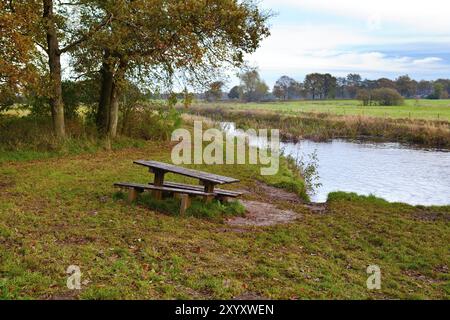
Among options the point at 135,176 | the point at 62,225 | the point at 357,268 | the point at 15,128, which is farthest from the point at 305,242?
the point at 15,128

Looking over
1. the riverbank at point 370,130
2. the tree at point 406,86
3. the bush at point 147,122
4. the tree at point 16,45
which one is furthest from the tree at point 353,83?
the tree at point 16,45

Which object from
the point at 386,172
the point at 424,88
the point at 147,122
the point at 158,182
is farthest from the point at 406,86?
the point at 158,182

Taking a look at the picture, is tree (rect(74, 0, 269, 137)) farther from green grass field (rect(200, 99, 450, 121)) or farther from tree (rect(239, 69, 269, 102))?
tree (rect(239, 69, 269, 102))

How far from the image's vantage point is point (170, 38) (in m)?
16.0

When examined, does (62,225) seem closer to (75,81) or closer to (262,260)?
(262,260)

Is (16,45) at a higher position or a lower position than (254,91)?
lower

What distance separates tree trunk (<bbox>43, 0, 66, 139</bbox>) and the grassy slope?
19.2ft

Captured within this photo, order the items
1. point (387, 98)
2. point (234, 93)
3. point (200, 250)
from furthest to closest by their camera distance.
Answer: point (234, 93) < point (387, 98) < point (200, 250)

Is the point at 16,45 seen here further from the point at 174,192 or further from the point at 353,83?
the point at 353,83

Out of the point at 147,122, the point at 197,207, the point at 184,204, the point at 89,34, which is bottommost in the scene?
the point at 197,207

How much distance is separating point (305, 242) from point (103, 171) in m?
7.52

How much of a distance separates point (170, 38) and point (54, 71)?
4419 mm

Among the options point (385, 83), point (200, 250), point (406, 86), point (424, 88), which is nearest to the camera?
point (200, 250)

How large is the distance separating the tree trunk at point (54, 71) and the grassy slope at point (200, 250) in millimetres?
5844
